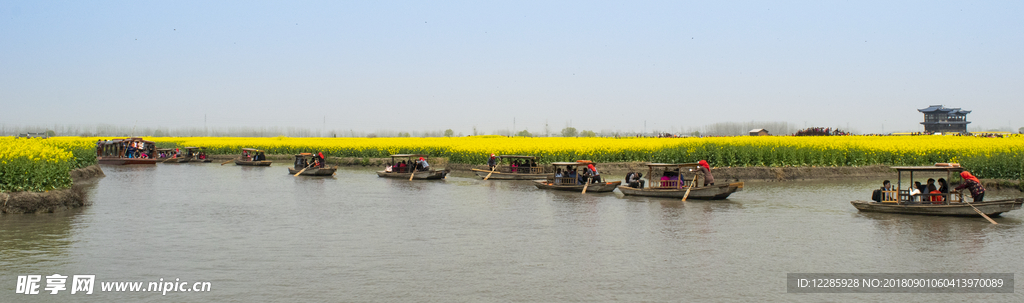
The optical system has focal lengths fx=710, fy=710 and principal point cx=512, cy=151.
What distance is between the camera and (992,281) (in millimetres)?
13000

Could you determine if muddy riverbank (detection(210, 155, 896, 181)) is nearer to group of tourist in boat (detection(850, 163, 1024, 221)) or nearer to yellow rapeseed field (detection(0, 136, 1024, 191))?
yellow rapeseed field (detection(0, 136, 1024, 191))

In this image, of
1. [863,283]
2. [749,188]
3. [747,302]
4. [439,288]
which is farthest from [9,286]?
[749,188]

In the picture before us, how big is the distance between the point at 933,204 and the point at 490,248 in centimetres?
1447

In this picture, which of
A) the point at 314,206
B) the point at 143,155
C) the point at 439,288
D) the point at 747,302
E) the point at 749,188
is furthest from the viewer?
the point at 143,155

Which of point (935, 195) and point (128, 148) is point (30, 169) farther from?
point (128, 148)

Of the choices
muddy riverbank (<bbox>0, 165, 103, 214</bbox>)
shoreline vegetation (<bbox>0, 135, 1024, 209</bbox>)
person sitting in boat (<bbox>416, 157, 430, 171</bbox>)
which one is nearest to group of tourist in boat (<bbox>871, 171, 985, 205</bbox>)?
shoreline vegetation (<bbox>0, 135, 1024, 209</bbox>)

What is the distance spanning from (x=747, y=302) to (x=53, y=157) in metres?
24.4

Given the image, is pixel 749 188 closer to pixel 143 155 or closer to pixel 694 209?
pixel 694 209

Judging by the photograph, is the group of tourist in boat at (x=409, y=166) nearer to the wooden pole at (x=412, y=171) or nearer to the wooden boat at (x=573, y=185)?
the wooden pole at (x=412, y=171)

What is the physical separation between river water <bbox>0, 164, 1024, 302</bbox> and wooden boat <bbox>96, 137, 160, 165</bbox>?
136 ft

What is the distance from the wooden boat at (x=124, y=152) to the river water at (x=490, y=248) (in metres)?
41.4

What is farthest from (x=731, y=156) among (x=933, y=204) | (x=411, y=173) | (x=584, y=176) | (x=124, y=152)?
(x=124, y=152)

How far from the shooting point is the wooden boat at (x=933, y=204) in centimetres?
2094

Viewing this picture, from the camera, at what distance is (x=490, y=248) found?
54.7 ft
